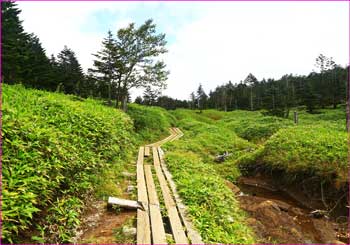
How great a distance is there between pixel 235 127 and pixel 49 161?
2892cm

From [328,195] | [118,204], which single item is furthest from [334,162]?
[118,204]

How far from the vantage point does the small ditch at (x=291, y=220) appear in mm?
7211

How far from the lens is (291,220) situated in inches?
318

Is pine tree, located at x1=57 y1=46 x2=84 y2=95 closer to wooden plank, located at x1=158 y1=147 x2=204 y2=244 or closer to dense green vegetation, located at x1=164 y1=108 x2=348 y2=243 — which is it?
dense green vegetation, located at x1=164 y1=108 x2=348 y2=243

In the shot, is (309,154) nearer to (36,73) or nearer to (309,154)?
(309,154)

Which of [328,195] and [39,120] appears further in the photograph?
[328,195]

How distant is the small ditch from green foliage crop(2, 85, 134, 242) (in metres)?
4.69

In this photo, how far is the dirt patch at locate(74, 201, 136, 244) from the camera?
14.7 feet

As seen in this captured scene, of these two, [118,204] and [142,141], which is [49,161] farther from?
[142,141]

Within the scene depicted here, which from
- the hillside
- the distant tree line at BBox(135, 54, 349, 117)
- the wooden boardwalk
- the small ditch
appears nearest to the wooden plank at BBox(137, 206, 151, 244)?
the wooden boardwalk

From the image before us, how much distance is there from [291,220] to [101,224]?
19.1 ft

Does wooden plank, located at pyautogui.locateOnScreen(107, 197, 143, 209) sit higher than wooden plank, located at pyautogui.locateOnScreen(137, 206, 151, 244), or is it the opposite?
wooden plank, located at pyautogui.locateOnScreen(107, 197, 143, 209)

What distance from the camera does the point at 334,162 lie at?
10344 mm

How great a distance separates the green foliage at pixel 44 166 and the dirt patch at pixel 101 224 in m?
0.29
